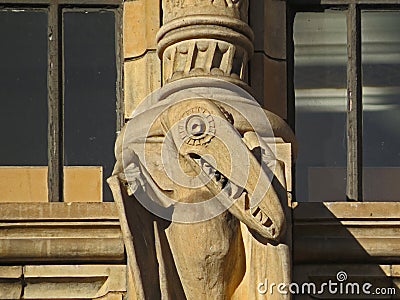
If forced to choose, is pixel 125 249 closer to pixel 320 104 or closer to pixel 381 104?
pixel 320 104

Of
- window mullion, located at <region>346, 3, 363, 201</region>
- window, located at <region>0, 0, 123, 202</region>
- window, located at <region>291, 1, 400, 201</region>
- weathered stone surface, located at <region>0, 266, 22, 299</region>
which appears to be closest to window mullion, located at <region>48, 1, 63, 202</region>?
window, located at <region>0, 0, 123, 202</region>

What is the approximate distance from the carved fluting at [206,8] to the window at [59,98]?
2.63 feet

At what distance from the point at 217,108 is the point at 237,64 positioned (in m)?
0.73

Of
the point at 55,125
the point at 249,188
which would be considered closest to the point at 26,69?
the point at 55,125

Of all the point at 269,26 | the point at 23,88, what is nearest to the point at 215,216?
the point at 269,26

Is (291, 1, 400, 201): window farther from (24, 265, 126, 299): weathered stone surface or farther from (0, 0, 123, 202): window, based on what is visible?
(24, 265, 126, 299): weathered stone surface

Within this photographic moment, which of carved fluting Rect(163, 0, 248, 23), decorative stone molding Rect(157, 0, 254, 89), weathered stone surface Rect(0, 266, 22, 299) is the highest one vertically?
carved fluting Rect(163, 0, 248, 23)

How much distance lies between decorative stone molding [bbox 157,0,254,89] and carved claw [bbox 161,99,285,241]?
0.63m

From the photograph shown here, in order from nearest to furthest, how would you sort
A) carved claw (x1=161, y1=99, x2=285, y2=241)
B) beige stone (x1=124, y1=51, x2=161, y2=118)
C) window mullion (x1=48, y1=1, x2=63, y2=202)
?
1. carved claw (x1=161, y1=99, x2=285, y2=241)
2. beige stone (x1=124, y1=51, x2=161, y2=118)
3. window mullion (x1=48, y1=1, x2=63, y2=202)

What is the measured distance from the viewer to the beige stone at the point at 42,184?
1111cm

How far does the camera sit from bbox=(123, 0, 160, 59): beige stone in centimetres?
1107

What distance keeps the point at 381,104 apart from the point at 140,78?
1.31 metres

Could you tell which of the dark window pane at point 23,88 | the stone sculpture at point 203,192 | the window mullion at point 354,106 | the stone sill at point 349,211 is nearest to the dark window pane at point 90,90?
the dark window pane at point 23,88

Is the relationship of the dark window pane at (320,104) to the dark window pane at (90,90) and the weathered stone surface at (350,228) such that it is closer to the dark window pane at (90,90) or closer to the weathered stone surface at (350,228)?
the weathered stone surface at (350,228)
